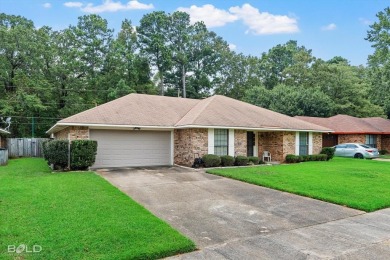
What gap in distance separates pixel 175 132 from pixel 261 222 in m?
11.5

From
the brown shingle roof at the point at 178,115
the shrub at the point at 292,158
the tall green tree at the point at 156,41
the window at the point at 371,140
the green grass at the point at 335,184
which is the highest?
the tall green tree at the point at 156,41

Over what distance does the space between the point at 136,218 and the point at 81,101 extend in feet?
89.6

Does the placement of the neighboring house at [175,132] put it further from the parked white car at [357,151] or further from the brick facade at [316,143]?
the parked white car at [357,151]

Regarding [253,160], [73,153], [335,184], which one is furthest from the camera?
[253,160]

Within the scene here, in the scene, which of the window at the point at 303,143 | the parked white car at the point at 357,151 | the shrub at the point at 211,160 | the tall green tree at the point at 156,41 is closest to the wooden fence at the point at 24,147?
the shrub at the point at 211,160

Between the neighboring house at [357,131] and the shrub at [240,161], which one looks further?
the neighboring house at [357,131]

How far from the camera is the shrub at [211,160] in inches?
602

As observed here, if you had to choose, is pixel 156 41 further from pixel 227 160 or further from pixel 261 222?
pixel 261 222

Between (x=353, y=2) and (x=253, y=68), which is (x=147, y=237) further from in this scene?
(x=253, y=68)

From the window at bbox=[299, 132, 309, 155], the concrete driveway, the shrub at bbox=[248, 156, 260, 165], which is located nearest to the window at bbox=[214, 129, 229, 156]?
the shrub at bbox=[248, 156, 260, 165]

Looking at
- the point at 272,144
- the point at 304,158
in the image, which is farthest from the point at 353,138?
the point at 272,144

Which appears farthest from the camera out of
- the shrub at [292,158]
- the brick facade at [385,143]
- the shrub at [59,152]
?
the brick facade at [385,143]

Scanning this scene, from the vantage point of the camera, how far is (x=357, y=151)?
22984 millimetres

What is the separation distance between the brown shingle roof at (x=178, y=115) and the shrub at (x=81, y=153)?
1283 mm
